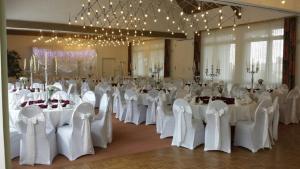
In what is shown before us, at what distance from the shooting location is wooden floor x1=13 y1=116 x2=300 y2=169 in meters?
4.41

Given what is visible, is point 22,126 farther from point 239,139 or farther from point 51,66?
point 51,66

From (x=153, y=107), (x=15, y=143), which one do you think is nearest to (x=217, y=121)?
(x=153, y=107)

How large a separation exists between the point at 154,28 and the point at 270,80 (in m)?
6.26

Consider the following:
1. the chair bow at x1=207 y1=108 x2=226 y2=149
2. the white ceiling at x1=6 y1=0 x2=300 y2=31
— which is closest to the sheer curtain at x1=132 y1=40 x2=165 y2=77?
the white ceiling at x1=6 y1=0 x2=300 y2=31

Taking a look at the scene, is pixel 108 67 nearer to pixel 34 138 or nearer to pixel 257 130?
pixel 257 130

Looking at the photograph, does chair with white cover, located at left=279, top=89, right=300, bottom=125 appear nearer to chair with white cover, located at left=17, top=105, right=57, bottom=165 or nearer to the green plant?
chair with white cover, located at left=17, top=105, right=57, bottom=165

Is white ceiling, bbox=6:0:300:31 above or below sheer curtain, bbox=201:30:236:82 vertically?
above

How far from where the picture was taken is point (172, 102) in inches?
296

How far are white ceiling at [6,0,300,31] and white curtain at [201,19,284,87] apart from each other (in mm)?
430

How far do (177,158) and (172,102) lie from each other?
2.85 meters

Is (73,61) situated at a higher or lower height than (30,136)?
higher

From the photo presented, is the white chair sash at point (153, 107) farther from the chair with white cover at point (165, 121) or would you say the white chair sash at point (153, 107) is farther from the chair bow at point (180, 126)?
the chair bow at point (180, 126)

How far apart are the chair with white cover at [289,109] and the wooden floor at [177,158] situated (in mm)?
1961

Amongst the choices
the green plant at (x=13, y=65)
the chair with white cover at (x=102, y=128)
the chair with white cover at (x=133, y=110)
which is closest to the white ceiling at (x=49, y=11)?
the green plant at (x=13, y=65)
